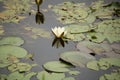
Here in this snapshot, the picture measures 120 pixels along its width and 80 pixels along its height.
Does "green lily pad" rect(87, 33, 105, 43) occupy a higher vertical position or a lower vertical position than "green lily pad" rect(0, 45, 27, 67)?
higher

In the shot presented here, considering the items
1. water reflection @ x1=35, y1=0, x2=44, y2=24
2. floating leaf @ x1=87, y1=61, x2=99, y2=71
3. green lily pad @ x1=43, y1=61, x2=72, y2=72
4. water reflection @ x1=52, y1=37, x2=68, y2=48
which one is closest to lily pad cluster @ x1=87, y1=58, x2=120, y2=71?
floating leaf @ x1=87, y1=61, x2=99, y2=71

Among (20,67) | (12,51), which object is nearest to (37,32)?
(12,51)

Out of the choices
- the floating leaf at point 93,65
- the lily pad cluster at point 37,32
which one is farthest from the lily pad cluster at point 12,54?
the floating leaf at point 93,65

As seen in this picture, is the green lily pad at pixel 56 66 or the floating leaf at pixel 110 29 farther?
the floating leaf at pixel 110 29

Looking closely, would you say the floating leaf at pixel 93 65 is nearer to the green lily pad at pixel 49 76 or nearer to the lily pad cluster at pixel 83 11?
the green lily pad at pixel 49 76

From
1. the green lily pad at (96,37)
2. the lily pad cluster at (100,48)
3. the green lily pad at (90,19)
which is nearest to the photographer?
the lily pad cluster at (100,48)

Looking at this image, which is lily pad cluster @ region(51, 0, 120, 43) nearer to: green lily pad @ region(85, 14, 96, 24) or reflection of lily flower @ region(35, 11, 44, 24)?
green lily pad @ region(85, 14, 96, 24)

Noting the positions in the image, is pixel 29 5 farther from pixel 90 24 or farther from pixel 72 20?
pixel 90 24
